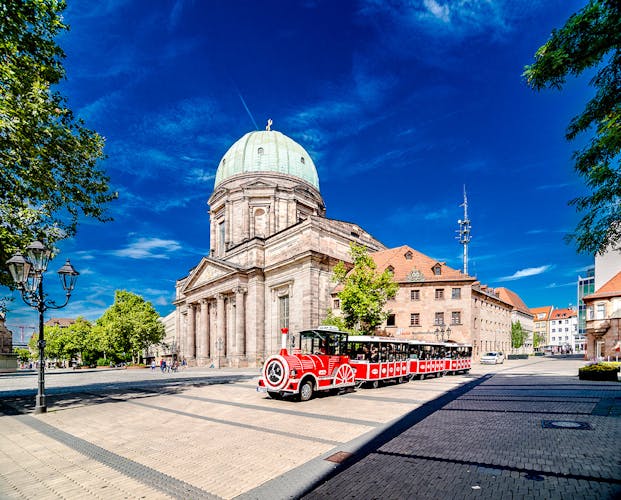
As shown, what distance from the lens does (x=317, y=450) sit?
8250 millimetres

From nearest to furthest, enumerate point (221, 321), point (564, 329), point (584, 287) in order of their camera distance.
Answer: point (221, 321) < point (584, 287) < point (564, 329)

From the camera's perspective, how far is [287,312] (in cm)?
4612

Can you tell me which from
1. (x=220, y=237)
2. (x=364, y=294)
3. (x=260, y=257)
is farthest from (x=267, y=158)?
(x=364, y=294)

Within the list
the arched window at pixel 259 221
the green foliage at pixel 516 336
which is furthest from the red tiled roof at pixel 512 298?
the arched window at pixel 259 221

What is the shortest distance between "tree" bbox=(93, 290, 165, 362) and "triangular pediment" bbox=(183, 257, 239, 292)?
8596 mm

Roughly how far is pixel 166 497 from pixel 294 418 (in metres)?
6.43

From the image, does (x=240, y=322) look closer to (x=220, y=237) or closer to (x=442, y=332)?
(x=220, y=237)

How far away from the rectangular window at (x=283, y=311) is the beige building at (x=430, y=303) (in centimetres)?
618

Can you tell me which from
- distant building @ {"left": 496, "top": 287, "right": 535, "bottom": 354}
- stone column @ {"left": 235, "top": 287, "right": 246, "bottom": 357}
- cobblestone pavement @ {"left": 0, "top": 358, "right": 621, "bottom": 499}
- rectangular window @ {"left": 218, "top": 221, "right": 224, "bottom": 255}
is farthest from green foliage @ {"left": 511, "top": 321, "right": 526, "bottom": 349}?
cobblestone pavement @ {"left": 0, "top": 358, "right": 621, "bottom": 499}

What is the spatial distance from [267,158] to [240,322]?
88.1 feet

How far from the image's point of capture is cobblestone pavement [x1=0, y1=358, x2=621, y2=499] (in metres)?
6.18

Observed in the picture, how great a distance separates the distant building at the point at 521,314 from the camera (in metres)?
82.0

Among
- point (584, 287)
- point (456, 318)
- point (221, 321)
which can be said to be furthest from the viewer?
point (584, 287)

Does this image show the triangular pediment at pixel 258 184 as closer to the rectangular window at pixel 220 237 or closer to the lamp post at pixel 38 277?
the rectangular window at pixel 220 237
